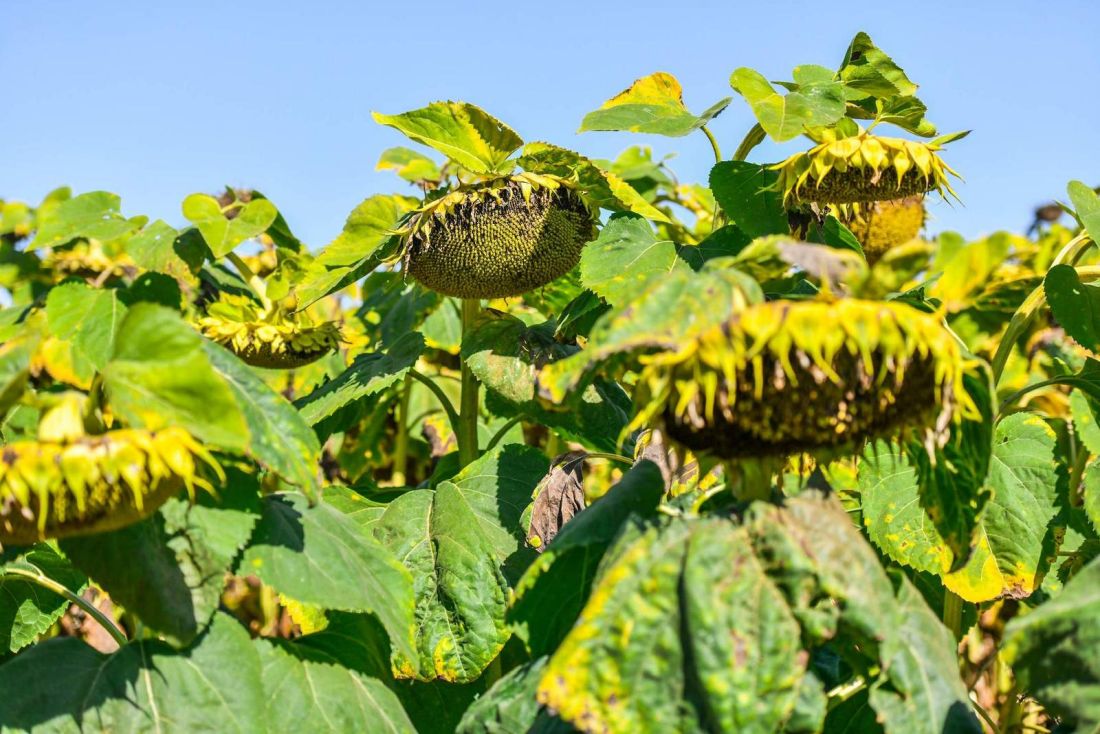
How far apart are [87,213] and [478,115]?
132 centimetres

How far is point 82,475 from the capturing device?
1.25m

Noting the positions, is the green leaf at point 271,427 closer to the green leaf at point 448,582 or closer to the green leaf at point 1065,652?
the green leaf at point 448,582

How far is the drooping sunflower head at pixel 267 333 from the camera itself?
2.79 metres

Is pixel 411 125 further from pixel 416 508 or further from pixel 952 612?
pixel 952 612

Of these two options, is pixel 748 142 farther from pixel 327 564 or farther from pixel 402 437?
pixel 402 437

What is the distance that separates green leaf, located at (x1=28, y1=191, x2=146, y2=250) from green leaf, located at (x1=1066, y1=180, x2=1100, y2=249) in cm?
224

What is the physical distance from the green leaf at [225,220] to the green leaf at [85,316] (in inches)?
12.1

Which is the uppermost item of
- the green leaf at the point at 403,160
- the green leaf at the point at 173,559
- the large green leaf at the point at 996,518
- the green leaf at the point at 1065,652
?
the green leaf at the point at 403,160

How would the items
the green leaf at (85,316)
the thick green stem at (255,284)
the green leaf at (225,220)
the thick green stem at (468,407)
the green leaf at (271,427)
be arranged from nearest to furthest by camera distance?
1. the green leaf at (271,427)
2. the green leaf at (85,316)
3. the thick green stem at (468,407)
4. the green leaf at (225,220)
5. the thick green stem at (255,284)

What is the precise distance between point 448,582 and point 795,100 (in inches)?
44.7

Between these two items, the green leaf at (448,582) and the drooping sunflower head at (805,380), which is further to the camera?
the green leaf at (448,582)

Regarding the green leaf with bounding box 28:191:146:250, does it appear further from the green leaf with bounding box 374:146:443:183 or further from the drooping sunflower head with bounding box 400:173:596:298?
the drooping sunflower head with bounding box 400:173:596:298

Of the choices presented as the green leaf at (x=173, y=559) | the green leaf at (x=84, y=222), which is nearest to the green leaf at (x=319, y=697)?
the green leaf at (x=173, y=559)

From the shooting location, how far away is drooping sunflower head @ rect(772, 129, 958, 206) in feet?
7.00
